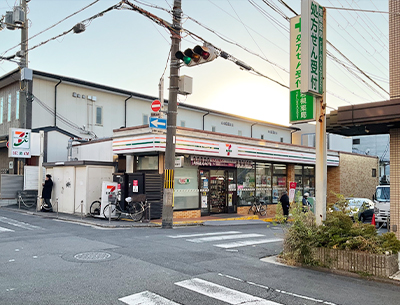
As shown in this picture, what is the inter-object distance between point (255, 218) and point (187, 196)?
4.48 m

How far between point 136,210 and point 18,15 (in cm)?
1744

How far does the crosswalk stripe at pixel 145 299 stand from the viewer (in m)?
5.80

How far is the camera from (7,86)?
2994 cm

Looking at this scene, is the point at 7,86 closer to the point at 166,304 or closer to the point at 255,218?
the point at 255,218

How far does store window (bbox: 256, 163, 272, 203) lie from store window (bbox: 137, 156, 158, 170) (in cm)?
821

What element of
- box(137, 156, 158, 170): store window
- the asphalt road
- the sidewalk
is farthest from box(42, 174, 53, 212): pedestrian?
the asphalt road

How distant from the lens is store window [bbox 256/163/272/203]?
83.3 ft

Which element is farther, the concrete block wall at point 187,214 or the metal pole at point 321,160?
the concrete block wall at point 187,214

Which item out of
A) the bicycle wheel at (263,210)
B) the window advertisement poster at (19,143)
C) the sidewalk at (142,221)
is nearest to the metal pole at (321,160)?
the sidewalk at (142,221)

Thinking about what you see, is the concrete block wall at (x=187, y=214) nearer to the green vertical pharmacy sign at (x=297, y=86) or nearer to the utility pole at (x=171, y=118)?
the utility pole at (x=171, y=118)

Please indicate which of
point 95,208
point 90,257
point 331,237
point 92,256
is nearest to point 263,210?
point 95,208

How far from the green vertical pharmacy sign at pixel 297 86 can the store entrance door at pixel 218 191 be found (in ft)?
37.8

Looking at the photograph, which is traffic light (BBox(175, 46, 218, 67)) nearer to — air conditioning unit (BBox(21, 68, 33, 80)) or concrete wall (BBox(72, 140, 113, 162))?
concrete wall (BBox(72, 140, 113, 162))

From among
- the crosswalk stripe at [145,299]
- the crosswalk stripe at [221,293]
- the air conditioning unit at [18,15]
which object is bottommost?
the crosswalk stripe at [221,293]
